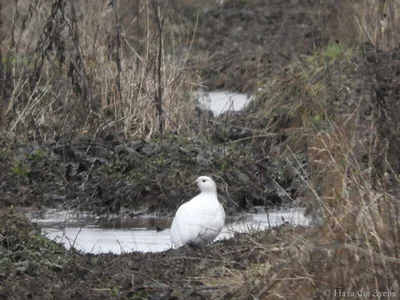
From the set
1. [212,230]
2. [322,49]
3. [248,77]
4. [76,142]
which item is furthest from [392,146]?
[248,77]

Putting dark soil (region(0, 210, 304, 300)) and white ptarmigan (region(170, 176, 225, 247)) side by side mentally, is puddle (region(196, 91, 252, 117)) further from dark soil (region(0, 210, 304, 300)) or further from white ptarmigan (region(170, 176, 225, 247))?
dark soil (region(0, 210, 304, 300))

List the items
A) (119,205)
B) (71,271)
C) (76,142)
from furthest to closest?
1. (76,142)
2. (119,205)
3. (71,271)

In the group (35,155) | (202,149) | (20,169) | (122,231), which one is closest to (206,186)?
(122,231)

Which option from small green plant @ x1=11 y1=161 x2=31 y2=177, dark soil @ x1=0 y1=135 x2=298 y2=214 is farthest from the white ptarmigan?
small green plant @ x1=11 y1=161 x2=31 y2=177

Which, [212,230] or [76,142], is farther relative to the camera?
[76,142]

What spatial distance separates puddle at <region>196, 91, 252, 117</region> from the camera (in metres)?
17.2

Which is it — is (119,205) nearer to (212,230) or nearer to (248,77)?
(212,230)

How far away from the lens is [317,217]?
7387 mm

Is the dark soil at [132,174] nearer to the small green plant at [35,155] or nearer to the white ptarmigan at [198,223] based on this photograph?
the small green plant at [35,155]

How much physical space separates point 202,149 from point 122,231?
218cm

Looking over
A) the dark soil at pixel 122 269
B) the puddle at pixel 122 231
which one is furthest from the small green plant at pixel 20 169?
the dark soil at pixel 122 269

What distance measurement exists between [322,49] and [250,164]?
202 inches

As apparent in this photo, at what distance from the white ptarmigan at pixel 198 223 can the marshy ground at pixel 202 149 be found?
306 millimetres

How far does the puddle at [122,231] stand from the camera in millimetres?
10656
